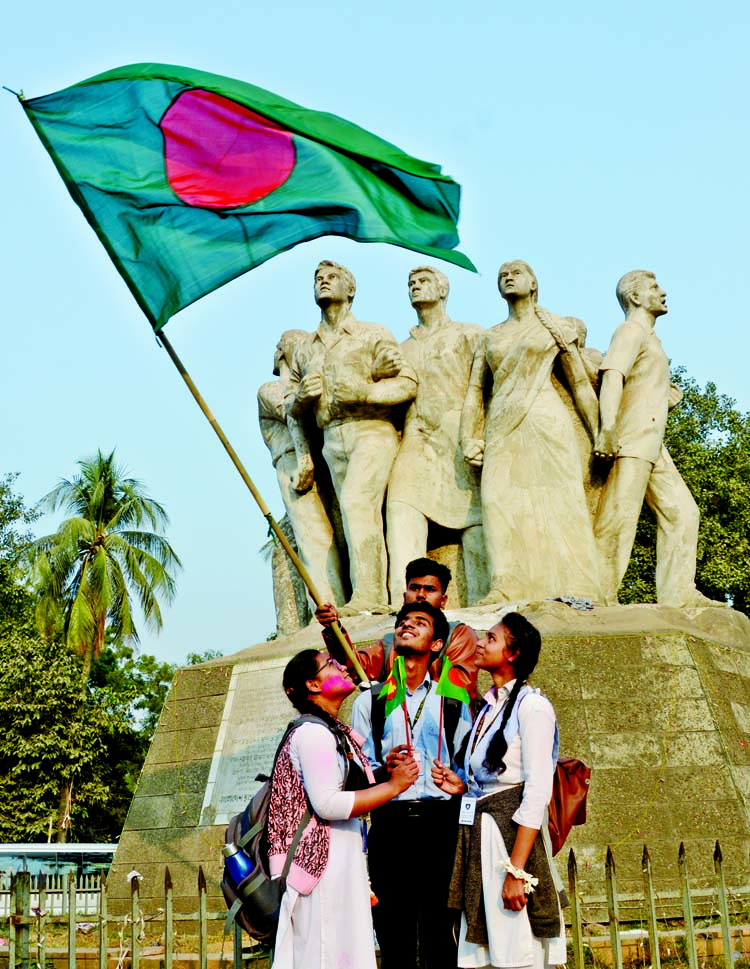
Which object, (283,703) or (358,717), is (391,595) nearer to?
(283,703)

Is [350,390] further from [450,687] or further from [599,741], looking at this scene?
[450,687]

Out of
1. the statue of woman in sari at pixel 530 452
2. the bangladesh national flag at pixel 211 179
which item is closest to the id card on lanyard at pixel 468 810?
the bangladesh national flag at pixel 211 179

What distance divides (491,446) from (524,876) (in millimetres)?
5528

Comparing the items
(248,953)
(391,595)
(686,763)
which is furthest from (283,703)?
(686,763)

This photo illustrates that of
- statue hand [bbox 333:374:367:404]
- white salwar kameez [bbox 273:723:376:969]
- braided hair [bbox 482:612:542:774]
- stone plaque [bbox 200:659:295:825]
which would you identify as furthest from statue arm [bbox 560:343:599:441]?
white salwar kameez [bbox 273:723:376:969]

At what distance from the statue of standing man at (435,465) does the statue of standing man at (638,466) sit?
992mm

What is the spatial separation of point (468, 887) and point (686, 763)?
3665mm

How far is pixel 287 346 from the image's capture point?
10.5m

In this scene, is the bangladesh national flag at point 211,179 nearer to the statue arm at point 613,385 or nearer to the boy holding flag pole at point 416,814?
the boy holding flag pole at point 416,814

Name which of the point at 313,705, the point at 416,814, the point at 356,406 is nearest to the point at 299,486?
the point at 356,406

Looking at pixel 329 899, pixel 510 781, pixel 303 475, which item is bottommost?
pixel 329 899

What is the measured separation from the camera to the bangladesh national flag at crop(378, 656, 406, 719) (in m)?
4.97

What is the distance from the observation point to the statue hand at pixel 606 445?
961 centimetres

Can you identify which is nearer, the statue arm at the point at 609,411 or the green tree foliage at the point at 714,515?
the statue arm at the point at 609,411
